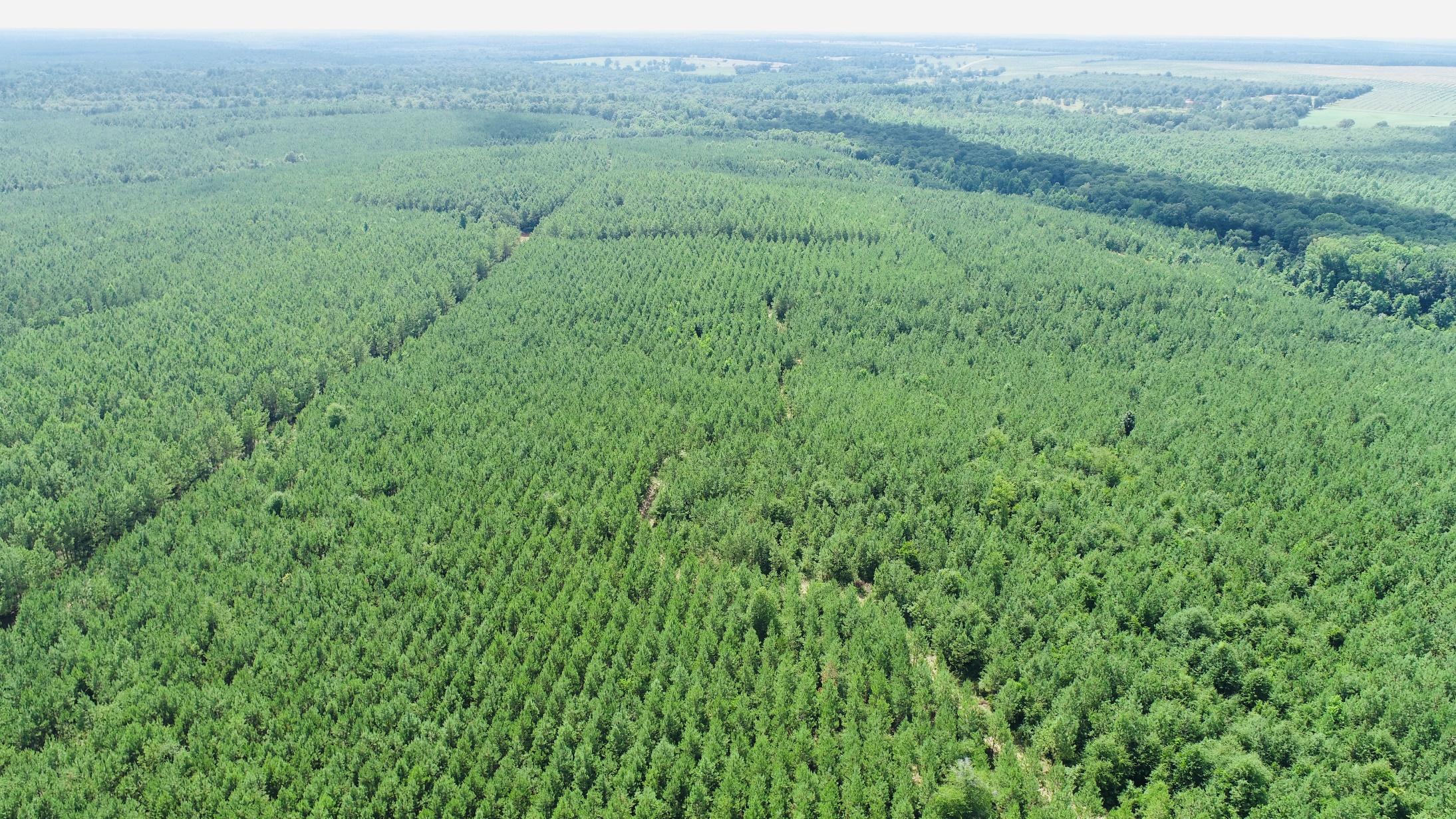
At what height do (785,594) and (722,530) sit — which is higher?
(722,530)

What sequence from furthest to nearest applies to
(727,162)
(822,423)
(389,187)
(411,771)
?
(727,162) → (389,187) → (822,423) → (411,771)

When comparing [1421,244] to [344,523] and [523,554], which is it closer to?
[523,554]

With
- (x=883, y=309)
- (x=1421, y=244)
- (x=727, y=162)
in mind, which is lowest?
(x=883, y=309)

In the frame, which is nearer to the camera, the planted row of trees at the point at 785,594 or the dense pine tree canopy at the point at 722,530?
the planted row of trees at the point at 785,594

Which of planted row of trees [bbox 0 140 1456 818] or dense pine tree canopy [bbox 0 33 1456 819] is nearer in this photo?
Result: planted row of trees [bbox 0 140 1456 818]

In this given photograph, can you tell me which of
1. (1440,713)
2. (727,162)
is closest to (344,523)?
(1440,713)

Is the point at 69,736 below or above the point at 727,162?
below

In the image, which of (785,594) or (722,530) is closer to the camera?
(785,594)

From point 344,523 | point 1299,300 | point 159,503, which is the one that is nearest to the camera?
point 344,523
